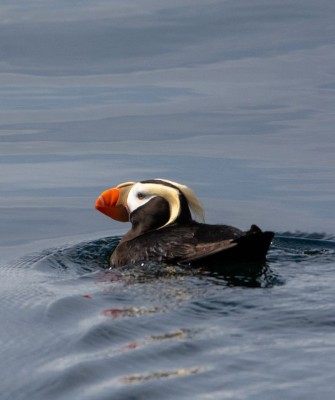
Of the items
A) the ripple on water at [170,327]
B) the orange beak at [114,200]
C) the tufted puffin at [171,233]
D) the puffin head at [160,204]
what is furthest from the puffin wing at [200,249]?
the orange beak at [114,200]

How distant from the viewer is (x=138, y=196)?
9.72m

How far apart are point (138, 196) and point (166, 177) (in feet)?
7.49

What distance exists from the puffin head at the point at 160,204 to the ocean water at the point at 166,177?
1.61 ft

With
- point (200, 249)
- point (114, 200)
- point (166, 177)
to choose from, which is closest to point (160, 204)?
point (114, 200)

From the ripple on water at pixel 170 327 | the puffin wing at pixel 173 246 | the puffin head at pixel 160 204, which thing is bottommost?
the ripple on water at pixel 170 327

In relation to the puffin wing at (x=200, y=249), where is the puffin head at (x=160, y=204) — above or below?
above

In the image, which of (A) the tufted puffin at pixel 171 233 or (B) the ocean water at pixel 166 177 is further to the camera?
(A) the tufted puffin at pixel 171 233

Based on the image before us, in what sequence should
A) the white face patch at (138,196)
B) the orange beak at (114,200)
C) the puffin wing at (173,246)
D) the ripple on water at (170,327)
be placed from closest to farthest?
the ripple on water at (170,327) < the puffin wing at (173,246) < the white face patch at (138,196) < the orange beak at (114,200)

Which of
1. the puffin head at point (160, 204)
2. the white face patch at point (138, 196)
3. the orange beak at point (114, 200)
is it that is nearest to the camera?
the puffin head at point (160, 204)

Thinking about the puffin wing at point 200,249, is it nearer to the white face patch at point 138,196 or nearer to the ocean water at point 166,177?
the ocean water at point 166,177

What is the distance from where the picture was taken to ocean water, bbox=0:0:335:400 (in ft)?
21.5

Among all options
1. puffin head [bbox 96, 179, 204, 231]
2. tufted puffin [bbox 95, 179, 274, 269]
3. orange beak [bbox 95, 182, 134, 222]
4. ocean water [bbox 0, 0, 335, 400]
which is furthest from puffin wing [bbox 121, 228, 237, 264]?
orange beak [bbox 95, 182, 134, 222]

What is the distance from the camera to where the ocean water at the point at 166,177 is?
6.55 meters

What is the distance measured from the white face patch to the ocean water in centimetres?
50
